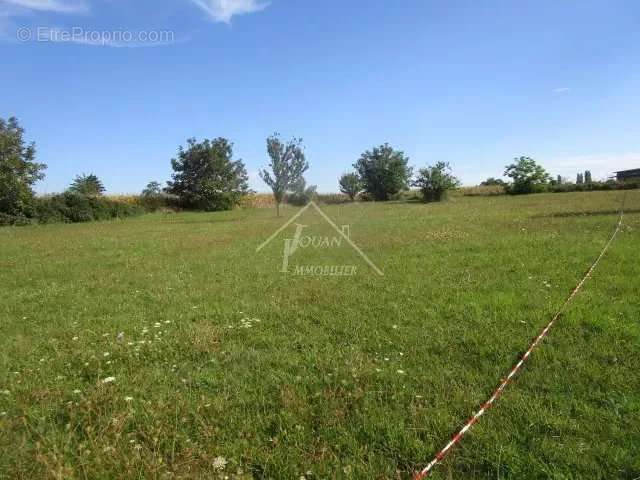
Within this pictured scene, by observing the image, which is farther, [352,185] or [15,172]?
[352,185]

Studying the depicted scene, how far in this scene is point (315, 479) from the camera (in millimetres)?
2482

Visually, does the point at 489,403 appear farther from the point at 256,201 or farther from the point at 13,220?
the point at 256,201

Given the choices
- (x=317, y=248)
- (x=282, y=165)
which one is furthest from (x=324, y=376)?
(x=282, y=165)

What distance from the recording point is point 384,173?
2420 inches

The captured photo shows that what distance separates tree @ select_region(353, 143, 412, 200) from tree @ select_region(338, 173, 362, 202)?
1.05 meters

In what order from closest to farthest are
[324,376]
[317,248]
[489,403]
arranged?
[489,403] < [324,376] < [317,248]

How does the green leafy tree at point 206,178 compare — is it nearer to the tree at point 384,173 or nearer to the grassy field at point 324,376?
the tree at point 384,173

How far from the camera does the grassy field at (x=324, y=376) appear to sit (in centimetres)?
264

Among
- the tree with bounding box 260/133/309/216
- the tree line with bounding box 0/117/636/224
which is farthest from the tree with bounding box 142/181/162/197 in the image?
the tree with bounding box 260/133/309/216

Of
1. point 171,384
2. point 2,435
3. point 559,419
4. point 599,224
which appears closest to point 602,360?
point 559,419

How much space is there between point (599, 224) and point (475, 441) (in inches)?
511

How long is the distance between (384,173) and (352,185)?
5985mm

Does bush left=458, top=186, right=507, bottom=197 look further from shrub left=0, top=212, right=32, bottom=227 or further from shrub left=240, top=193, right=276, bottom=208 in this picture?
shrub left=0, top=212, right=32, bottom=227

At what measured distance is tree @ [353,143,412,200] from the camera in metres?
60.7
